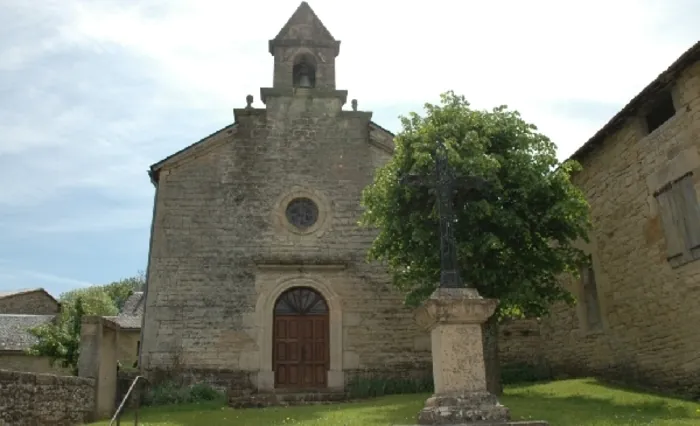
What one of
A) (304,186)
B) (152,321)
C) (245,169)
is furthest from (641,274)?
(152,321)

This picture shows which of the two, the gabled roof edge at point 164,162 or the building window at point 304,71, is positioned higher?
the building window at point 304,71

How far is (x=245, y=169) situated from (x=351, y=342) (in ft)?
18.2

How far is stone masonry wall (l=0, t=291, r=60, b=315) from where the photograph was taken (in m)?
40.0

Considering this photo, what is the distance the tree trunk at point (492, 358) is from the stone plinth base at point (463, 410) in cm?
505

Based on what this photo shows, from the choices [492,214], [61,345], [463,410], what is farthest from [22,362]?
[463,410]

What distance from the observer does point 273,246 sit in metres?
15.5

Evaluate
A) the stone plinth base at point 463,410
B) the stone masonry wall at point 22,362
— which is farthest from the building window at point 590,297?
the stone masonry wall at point 22,362

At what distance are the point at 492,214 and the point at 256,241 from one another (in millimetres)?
6726

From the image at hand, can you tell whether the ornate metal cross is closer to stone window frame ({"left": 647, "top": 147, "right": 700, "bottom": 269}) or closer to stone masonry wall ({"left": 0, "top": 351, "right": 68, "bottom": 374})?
stone window frame ({"left": 647, "top": 147, "right": 700, "bottom": 269})

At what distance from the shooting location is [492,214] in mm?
11328

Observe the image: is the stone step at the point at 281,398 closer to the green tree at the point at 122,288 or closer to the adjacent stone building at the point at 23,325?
the adjacent stone building at the point at 23,325

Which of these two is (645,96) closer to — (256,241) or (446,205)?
(446,205)

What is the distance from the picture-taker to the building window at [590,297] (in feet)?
46.2

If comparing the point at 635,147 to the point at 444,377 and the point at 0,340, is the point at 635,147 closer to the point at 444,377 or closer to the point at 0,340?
the point at 444,377
